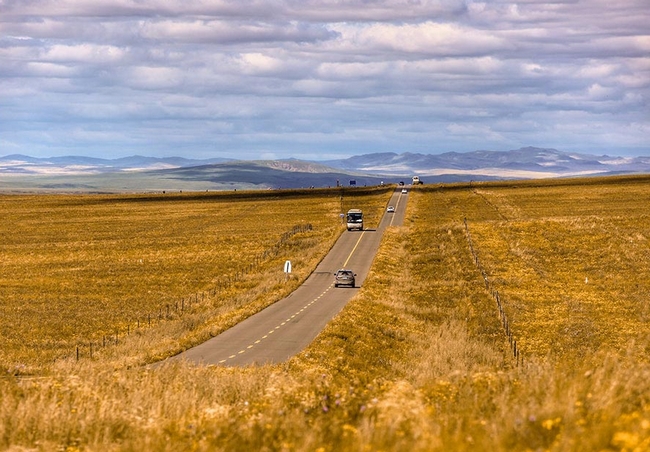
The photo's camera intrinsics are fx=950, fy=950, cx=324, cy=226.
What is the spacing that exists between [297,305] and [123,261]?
111 ft

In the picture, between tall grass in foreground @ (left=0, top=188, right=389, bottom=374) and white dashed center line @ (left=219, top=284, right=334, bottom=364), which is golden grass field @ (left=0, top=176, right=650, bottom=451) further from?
white dashed center line @ (left=219, top=284, right=334, bottom=364)

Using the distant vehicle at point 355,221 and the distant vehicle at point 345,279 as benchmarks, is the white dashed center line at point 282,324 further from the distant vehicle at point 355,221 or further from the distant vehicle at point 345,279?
the distant vehicle at point 355,221

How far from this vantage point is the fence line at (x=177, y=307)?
143 ft

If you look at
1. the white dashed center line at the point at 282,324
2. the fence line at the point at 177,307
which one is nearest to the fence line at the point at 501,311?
the white dashed center line at the point at 282,324

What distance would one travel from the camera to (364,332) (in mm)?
42469

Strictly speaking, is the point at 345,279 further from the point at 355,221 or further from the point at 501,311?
the point at 355,221

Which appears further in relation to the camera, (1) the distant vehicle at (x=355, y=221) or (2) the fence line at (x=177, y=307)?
(1) the distant vehicle at (x=355, y=221)

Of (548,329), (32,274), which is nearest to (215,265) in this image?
(32,274)

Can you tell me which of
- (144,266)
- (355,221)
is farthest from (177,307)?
(355,221)

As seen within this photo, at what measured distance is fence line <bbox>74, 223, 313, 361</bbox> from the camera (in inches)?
1716

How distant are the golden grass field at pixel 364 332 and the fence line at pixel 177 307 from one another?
2.58 ft

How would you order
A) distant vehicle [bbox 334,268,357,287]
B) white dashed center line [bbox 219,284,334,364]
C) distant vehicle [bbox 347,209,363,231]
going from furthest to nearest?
distant vehicle [bbox 347,209,363,231] → distant vehicle [bbox 334,268,357,287] → white dashed center line [bbox 219,284,334,364]

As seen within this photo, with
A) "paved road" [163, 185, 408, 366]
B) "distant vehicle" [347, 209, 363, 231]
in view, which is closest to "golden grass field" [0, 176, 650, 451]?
"paved road" [163, 185, 408, 366]

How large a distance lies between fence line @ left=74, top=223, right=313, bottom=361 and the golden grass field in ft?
2.58
